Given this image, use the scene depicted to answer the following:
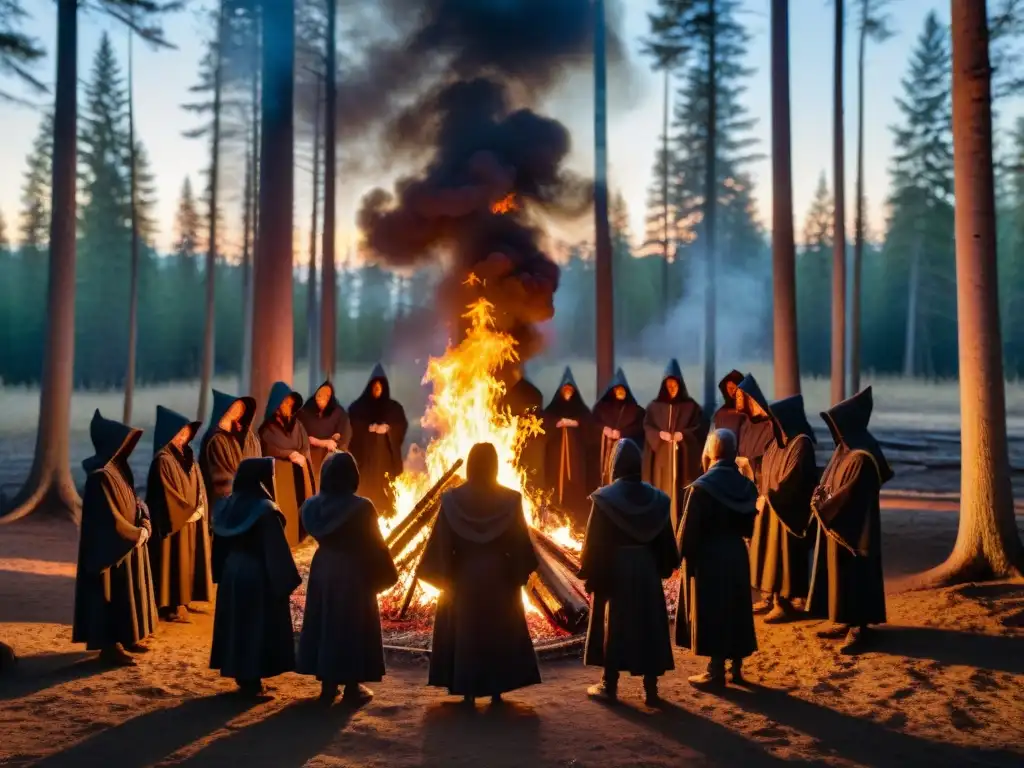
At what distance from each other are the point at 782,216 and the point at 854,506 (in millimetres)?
7864

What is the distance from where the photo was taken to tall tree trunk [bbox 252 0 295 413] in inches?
548

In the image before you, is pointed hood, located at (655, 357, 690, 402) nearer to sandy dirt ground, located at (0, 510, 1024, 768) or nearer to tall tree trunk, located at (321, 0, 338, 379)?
sandy dirt ground, located at (0, 510, 1024, 768)

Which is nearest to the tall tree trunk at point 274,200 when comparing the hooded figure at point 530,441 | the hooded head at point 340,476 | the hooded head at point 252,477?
the hooded figure at point 530,441

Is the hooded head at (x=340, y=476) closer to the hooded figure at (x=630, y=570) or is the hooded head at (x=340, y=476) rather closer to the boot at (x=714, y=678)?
the hooded figure at (x=630, y=570)

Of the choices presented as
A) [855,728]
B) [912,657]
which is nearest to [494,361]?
[912,657]

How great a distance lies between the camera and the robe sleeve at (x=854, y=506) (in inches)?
305

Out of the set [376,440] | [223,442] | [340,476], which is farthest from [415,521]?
[376,440]

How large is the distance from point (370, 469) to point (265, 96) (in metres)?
6.08

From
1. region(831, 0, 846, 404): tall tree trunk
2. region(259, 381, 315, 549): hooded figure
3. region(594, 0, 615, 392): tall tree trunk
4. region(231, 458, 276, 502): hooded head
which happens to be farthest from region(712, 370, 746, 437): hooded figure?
region(831, 0, 846, 404): tall tree trunk

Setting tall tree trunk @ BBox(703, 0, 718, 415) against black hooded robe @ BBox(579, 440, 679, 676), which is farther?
tall tree trunk @ BBox(703, 0, 718, 415)

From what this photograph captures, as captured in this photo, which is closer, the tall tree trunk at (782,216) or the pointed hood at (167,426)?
the pointed hood at (167,426)

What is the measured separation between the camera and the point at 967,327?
9.82 m

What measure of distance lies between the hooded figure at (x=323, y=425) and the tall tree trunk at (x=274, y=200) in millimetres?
1277

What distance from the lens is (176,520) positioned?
837 cm
